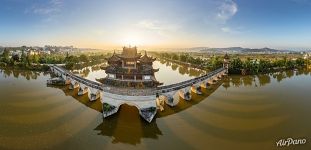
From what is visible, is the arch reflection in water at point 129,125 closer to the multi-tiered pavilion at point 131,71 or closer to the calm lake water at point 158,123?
the calm lake water at point 158,123

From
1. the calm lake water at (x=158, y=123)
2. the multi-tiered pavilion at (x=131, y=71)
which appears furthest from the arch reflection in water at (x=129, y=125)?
the multi-tiered pavilion at (x=131, y=71)

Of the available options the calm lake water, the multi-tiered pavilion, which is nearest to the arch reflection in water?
the calm lake water

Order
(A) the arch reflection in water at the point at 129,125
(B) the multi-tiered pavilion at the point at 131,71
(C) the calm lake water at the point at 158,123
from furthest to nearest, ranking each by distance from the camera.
A: (B) the multi-tiered pavilion at the point at 131,71 < (A) the arch reflection in water at the point at 129,125 < (C) the calm lake water at the point at 158,123

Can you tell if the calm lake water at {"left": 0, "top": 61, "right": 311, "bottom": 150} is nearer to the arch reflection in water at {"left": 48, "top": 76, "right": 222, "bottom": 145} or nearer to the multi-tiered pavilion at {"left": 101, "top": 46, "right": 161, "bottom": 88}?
the arch reflection in water at {"left": 48, "top": 76, "right": 222, "bottom": 145}

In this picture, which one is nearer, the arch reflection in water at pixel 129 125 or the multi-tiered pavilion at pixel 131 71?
the arch reflection in water at pixel 129 125

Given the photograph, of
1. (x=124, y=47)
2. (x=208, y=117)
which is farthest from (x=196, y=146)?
(x=124, y=47)

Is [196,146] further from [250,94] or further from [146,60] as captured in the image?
[250,94]

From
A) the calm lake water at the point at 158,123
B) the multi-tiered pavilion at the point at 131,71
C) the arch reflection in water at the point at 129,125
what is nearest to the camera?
the calm lake water at the point at 158,123
